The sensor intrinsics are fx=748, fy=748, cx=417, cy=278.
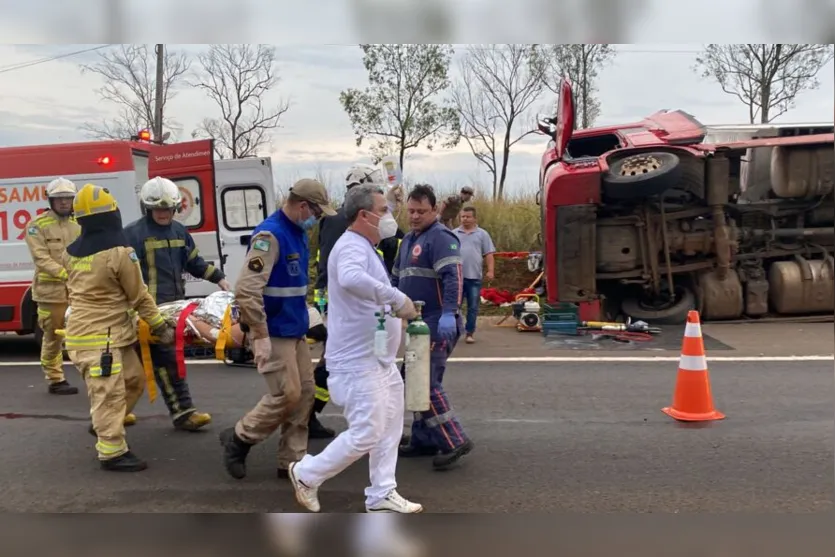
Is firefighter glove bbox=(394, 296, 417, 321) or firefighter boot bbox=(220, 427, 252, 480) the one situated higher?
firefighter glove bbox=(394, 296, 417, 321)

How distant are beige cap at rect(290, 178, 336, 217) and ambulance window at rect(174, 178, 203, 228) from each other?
20.2ft

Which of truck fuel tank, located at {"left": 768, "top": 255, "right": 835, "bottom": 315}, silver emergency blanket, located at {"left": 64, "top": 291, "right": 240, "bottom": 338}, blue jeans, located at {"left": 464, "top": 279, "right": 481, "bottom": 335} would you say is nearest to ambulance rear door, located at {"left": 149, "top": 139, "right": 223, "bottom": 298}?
blue jeans, located at {"left": 464, "top": 279, "right": 481, "bottom": 335}

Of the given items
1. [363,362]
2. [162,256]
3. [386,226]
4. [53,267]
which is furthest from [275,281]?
[53,267]

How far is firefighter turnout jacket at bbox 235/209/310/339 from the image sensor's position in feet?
13.6

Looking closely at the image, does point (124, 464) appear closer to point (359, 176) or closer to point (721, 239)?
point (359, 176)

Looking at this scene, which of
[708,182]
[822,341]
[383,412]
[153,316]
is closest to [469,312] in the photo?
[708,182]

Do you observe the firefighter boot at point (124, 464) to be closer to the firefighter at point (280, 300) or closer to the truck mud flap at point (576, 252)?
the firefighter at point (280, 300)

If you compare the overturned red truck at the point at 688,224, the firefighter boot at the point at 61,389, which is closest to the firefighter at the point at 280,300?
the firefighter boot at the point at 61,389

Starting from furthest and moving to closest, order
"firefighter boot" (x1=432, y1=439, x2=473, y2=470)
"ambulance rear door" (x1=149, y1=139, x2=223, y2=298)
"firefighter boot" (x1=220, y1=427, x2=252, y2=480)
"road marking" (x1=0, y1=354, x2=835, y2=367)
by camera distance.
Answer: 1. "ambulance rear door" (x1=149, y1=139, x2=223, y2=298)
2. "road marking" (x1=0, y1=354, x2=835, y2=367)
3. "firefighter boot" (x1=432, y1=439, x2=473, y2=470)
4. "firefighter boot" (x1=220, y1=427, x2=252, y2=480)

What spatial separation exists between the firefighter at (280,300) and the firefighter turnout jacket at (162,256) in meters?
1.56

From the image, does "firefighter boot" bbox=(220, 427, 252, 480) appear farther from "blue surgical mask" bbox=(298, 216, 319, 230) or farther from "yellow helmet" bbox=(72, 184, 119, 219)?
"yellow helmet" bbox=(72, 184, 119, 219)

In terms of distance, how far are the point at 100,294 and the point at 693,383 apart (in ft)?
13.9

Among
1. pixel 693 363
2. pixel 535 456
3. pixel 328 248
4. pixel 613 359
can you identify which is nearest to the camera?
pixel 535 456

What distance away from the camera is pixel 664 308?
10008 mm
